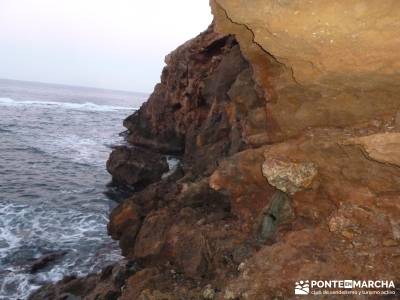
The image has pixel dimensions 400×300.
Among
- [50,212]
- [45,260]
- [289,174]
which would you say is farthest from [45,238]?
[289,174]

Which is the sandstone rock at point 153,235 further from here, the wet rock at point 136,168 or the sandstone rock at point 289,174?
the wet rock at point 136,168

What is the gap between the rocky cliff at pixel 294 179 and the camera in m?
5.88

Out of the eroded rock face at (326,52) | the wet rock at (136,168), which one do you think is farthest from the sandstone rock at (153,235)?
the wet rock at (136,168)

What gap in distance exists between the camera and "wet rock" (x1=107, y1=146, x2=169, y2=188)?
20.8 m

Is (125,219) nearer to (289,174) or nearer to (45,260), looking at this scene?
(45,260)

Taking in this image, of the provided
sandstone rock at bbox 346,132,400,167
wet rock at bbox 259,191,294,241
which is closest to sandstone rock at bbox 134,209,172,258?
wet rock at bbox 259,191,294,241

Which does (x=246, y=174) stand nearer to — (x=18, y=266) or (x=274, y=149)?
(x=274, y=149)

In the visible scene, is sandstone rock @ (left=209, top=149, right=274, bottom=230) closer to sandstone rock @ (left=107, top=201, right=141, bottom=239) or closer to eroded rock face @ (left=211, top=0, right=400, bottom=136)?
eroded rock face @ (left=211, top=0, right=400, bottom=136)

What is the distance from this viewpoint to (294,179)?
285 inches

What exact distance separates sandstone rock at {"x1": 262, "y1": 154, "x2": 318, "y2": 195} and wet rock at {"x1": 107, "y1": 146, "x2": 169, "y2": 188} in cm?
1412

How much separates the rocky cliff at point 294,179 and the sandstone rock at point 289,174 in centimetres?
2

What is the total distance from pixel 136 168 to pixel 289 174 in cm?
1481

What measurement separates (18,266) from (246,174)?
28.4 ft

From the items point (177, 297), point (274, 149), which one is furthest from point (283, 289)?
point (274, 149)
